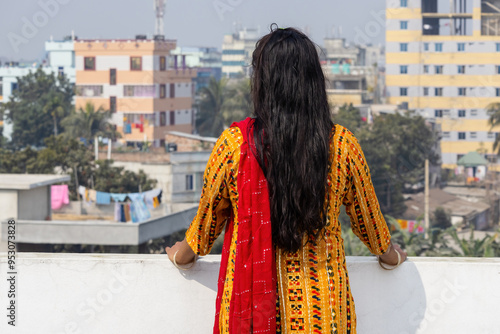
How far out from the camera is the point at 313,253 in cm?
97

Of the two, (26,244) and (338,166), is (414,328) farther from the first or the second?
(26,244)

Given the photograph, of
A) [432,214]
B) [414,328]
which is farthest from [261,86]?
[432,214]

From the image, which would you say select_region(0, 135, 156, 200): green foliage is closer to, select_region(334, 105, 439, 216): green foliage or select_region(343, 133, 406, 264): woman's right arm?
select_region(334, 105, 439, 216): green foliage

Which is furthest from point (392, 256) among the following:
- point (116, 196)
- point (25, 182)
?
point (116, 196)

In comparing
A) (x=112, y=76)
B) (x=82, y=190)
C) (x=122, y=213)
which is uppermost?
(x=112, y=76)

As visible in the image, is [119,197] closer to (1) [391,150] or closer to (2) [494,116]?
(1) [391,150]

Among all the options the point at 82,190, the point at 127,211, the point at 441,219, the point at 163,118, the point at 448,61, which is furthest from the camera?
the point at 448,61

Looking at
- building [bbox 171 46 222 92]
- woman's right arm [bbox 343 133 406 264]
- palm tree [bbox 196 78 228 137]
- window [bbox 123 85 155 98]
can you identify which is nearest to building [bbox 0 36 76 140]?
window [bbox 123 85 155 98]

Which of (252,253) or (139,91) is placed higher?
(139,91)

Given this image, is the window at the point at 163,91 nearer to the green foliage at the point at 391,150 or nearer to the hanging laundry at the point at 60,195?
the green foliage at the point at 391,150

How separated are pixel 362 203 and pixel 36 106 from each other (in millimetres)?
34120

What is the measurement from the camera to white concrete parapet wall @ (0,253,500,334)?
1.30m

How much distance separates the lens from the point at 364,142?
25.5m

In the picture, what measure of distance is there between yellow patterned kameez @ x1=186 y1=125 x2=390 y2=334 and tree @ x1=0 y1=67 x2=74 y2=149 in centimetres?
3241
